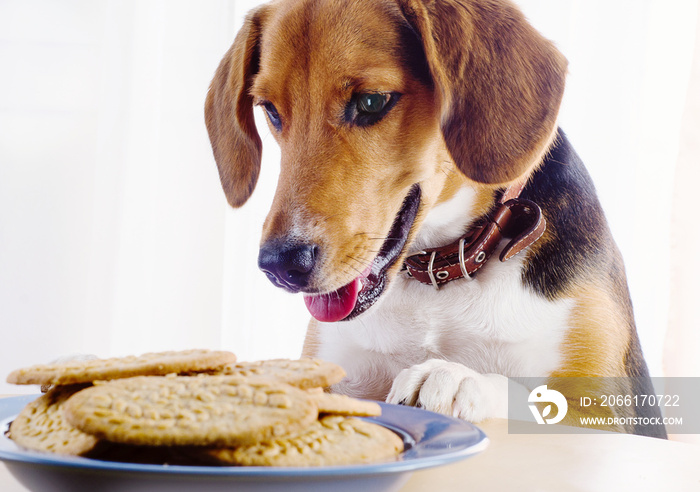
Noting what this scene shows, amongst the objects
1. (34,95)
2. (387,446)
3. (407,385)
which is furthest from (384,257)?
(34,95)

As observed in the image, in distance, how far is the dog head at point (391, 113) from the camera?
4.20 ft

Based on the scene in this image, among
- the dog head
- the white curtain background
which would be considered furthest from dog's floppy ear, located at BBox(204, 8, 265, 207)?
the white curtain background

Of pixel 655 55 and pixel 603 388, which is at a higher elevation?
pixel 655 55

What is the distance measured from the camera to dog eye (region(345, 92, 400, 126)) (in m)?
1.33

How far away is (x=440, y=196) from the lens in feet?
4.72

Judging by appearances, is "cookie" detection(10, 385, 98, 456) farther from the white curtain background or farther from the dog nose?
the white curtain background

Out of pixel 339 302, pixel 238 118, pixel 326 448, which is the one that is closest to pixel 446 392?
pixel 339 302

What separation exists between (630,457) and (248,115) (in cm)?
121

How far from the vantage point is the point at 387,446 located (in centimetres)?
54

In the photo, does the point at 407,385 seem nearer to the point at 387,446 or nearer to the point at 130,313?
the point at 387,446

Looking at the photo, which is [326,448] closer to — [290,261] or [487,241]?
[290,261]

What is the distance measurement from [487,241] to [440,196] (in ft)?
0.45

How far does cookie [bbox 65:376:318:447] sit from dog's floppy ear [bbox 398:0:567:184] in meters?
0.88

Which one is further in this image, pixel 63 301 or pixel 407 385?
pixel 63 301
